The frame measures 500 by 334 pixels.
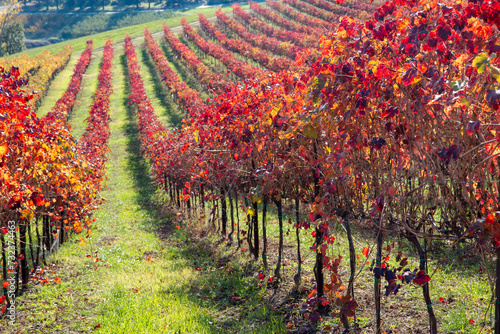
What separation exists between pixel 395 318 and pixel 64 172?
6.25m

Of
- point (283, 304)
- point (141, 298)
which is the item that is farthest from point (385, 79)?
point (141, 298)

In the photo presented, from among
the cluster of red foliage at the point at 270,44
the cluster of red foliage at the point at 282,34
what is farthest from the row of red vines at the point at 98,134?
the cluster of red foliage at the point at 282,34

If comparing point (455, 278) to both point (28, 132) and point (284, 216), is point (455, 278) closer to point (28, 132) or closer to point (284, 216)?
point (284, 216)

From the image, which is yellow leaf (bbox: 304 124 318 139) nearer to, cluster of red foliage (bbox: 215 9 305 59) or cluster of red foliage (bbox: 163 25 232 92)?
cluster of red foliage (bbox: 163 25 232 92)

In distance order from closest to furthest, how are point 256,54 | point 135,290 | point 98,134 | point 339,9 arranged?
point 135,290 < point 98,134 < point 256,54 < point 339,9

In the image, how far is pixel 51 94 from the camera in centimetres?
4434

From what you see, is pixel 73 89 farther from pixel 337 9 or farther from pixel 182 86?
pixel 337 9

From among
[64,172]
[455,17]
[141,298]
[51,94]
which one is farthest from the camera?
[51,94]

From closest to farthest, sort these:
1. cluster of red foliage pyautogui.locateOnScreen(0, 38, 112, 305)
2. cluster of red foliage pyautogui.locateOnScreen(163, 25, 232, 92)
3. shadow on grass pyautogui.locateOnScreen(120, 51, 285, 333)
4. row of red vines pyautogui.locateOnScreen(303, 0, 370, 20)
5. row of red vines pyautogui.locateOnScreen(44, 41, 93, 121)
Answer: cluster of red foliage pyautogui.locateOnScreen(0, 38, 112, 305) < shadow on grass pyautogui.locateOnScreen(120, 51, 285, 333) < row of red vines pyautogui.locateOnScreen(44, 41, 93, 121) < cluster of red foliage pyautogui.locateOnScreen(163, 25, 232, 92) < row of red vines pyautogui.locateOnScreen(303, 0, 370, 20)

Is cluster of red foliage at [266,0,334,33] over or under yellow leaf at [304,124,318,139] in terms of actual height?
over

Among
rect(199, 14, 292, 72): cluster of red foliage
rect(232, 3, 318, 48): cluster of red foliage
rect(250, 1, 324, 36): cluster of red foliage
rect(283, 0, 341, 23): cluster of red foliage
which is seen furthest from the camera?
rect(283, 0, 341, 23): cluster of red foliage

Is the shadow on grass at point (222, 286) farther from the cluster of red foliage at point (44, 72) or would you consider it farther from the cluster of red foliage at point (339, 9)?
the cluster of red foliage at point (339, 9)

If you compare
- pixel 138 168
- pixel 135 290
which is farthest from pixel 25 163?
pixel 138 168

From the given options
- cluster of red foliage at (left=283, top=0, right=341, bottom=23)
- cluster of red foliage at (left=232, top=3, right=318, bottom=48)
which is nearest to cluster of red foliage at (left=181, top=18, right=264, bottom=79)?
cluster of red foliage at (left=232, top=3, right=318, bottom=48)
